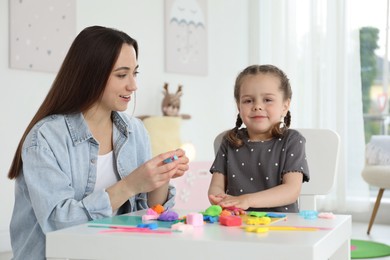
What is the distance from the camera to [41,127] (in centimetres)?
143

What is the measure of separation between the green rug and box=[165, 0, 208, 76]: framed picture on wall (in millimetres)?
1702

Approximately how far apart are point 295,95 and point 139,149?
341 centimetres

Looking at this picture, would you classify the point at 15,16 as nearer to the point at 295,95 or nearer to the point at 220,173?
the point at 220,173

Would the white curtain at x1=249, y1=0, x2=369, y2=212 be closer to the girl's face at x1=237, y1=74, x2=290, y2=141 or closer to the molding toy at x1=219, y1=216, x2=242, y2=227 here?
the girl's face at x1=237, y1=74, x2=290, y2=141

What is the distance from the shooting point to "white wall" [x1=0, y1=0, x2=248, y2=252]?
3318 millimetres

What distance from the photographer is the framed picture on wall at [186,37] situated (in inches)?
172

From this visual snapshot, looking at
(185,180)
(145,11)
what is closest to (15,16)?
(145,11)

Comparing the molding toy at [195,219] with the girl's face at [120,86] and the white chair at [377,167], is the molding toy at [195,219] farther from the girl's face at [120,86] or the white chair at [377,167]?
the white chair at [377,167]

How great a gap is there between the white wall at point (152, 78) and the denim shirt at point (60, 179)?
1.87 m

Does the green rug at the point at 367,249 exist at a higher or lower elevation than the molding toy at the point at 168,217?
lower

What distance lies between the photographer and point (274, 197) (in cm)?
151

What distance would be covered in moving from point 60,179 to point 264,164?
0.56 meters

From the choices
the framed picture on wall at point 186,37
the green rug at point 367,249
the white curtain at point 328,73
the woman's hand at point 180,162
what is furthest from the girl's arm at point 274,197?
the white curtain at point 328,73

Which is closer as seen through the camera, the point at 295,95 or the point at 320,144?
the point at 320,144
